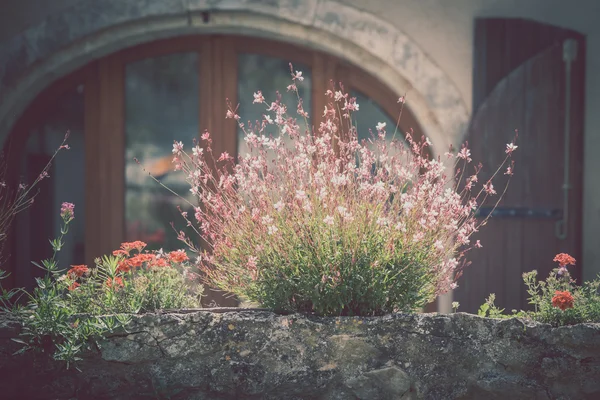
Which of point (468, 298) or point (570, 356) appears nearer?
point (570, 356)

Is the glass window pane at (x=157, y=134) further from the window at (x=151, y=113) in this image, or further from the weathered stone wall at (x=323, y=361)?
the weathered stone wall at (x=323, y=361)

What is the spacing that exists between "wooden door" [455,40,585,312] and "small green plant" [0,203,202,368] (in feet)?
7.74

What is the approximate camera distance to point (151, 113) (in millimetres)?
5395

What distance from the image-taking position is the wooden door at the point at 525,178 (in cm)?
472

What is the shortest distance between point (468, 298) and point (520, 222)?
2.14 ft

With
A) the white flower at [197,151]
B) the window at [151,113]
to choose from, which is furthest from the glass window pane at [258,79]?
the white flower at [197,151]

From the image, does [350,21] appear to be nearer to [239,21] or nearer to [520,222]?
[239,21]

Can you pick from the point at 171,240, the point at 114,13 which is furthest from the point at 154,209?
the point at 114,13

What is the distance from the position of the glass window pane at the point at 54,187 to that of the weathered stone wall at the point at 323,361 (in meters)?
2.69

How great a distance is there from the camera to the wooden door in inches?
186

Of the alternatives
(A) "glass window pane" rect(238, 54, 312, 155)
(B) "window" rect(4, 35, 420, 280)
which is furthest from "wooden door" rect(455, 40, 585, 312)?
(A) "glass window pane" rect(238, 54, 312, 155)

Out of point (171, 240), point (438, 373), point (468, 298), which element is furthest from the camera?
point (171, 240)

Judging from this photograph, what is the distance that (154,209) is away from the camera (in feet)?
17.7

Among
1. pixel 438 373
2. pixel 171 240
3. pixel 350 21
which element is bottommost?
pixel 438 373
